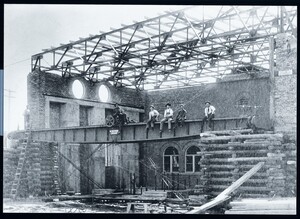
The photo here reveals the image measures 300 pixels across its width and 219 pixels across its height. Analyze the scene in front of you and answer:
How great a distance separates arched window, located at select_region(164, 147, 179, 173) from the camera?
34.7 m

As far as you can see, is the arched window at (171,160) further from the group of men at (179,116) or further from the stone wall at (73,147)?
the group of men at (179,116)

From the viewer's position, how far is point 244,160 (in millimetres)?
18734

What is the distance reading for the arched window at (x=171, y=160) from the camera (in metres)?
34.7

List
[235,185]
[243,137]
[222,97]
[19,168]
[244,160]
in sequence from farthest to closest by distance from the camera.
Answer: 1. [222,97]
2. [19,168]
3. [243,137]
4. [244,160]
5. [235,185]

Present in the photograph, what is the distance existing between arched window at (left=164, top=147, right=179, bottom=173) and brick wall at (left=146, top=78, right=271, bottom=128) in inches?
104

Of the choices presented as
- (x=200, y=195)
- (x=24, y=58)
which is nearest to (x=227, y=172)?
(x=200, y=195)

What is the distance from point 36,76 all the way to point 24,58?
1862mm

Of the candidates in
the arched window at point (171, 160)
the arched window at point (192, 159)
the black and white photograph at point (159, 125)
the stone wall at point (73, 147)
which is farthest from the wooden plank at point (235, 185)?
the arched window at point (171, 160)

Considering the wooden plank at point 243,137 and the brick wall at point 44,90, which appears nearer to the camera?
the wooden plank at point 243,137

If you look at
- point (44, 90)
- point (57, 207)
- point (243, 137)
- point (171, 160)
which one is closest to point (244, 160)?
A: point (243, 137)

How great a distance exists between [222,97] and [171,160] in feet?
18.4

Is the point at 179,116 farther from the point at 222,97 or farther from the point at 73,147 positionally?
the point at 222,97

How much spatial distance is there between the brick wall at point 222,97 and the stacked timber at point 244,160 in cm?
1029

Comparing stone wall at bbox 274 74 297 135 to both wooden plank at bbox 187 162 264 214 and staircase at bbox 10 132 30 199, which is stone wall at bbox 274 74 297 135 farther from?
staircase at bbox 10 132 30 199
